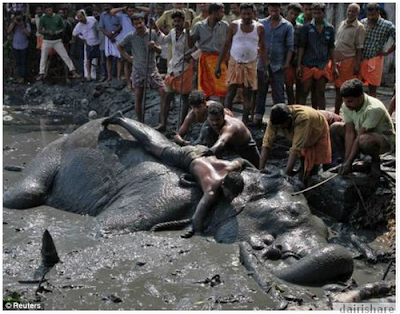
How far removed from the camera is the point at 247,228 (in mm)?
7598

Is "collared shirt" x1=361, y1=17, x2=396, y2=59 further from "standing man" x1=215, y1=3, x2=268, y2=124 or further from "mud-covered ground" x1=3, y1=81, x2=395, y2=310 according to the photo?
"mud-covered ground" x1=3, y1=81, x2=395, y2=310

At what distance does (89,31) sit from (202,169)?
29.7 feet

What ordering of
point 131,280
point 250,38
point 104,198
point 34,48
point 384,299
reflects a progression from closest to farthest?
point 384,299 < point 131,280 < point 104,198 < point 250,38 < point 34,48

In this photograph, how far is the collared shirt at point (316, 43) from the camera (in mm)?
10852

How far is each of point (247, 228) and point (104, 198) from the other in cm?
208

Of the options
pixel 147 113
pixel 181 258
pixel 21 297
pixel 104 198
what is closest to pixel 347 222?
pixel 181 258

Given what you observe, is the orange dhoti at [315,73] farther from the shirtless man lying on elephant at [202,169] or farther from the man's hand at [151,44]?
the shirtless man lying on elephant at [202,169]

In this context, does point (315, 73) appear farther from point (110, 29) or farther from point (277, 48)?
point (110, 29)

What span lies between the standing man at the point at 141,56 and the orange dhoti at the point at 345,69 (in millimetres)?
2930

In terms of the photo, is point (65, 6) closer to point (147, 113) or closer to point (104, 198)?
point (147, 113)

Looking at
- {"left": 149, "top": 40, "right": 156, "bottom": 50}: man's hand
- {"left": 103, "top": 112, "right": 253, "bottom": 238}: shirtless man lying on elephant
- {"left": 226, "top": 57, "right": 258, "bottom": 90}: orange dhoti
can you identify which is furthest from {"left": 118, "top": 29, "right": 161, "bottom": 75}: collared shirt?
{"left": 103, "top": 112, "right": 253, "bottom": 238}: shirtless man lying on elephant

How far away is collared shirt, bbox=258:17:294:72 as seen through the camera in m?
10.9

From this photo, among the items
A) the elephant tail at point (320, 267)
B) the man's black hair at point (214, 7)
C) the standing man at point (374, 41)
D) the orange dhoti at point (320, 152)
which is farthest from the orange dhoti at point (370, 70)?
the elephant tail at point (320, 267)

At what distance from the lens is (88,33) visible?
16375 millimetres
